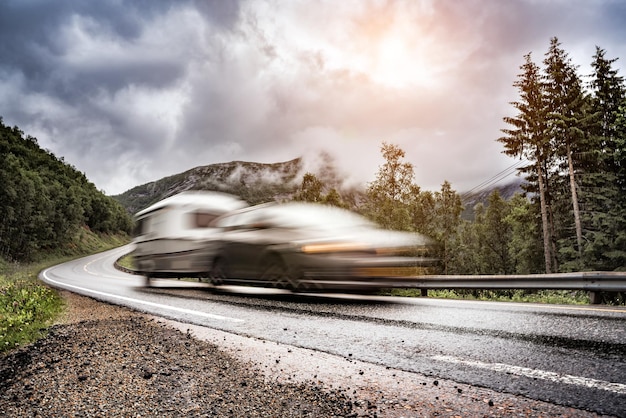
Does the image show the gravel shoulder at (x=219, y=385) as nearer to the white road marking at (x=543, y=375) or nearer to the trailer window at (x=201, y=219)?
the white road marking at (x=543, y=375)

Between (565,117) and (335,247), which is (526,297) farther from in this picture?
(565,117)

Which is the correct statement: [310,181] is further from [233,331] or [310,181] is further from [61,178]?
[61,178]

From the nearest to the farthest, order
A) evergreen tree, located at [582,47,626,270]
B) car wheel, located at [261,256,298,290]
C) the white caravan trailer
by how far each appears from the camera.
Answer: car wheel, located at [261,256,298,290] < the white caravan trailer < evergreen tree, located at [582,47,626,270]

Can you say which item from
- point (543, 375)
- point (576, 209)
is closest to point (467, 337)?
point (543, 375)

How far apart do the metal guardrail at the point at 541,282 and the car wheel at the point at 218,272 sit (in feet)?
13.6

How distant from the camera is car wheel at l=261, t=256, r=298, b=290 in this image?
7492 mm

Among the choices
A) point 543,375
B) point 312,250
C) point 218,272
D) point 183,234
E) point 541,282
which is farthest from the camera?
point 183,234

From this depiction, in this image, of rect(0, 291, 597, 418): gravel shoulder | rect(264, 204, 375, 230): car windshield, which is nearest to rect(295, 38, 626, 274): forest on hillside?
rect(264, 204, 375, 230): car windshield

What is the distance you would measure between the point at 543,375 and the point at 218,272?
7866mm

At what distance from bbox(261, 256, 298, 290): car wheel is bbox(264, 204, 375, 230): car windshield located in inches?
29.6

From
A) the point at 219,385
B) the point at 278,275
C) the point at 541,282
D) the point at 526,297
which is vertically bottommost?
the point at 526,297

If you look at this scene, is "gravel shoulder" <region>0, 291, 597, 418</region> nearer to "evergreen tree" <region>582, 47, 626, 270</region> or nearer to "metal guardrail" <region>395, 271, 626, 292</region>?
"metal guardrail" <region>395, 271, 626, 292</region>

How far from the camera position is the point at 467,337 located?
4074mm

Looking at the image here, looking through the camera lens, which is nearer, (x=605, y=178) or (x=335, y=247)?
(x=335, y=247)
